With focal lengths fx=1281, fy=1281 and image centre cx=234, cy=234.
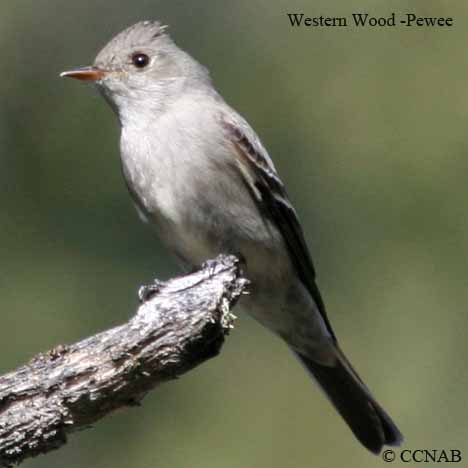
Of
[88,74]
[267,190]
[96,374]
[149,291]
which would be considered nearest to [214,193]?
[267,190]

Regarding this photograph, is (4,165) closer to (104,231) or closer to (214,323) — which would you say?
(104,231)

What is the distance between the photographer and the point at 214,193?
20.2 ft

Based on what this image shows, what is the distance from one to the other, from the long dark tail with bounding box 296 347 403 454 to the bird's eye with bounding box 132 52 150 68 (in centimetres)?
180

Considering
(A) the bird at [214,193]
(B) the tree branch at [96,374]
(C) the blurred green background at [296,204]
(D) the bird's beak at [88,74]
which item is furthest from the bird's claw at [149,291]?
(C) the blurred green background at [296,204]

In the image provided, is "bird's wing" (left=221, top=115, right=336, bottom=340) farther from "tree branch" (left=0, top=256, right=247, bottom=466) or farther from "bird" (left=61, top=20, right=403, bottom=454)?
"tree branch" (left=0, top=256, right=247, bottom=466)

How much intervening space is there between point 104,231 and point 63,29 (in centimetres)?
201

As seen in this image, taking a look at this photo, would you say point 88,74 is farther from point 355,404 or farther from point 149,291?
point 355,404

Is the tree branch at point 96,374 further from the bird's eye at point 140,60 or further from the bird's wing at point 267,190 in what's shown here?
the bird's eye at point 140,60

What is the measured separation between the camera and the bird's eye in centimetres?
671

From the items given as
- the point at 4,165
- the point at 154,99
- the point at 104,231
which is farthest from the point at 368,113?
the point at 154,99

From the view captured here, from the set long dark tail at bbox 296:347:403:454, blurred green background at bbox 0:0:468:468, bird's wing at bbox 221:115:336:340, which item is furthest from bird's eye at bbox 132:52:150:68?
blurred green background at bbox 0:0:468:468

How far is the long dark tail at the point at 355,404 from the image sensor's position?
665cm

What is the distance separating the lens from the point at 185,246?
6.22 meters

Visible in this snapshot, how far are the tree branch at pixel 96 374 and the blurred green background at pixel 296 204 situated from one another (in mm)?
3153
